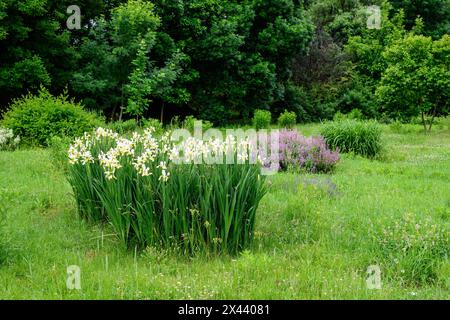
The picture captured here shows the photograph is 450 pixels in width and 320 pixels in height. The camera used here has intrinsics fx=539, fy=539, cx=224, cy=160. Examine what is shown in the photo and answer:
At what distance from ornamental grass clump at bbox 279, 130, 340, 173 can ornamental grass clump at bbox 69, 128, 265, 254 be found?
14.1 ft

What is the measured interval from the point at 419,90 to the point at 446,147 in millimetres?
4501

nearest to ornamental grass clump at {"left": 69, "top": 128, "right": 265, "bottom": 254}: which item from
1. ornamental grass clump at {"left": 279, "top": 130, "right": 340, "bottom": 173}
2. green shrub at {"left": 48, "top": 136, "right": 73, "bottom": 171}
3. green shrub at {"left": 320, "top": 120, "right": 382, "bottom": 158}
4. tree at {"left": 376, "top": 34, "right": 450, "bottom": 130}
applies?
green shrub at {"left": 48, "top": 136, "right": 73, "bottom": 171}

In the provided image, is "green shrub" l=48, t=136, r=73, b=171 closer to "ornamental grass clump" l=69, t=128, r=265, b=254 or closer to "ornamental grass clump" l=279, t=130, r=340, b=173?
"ornamental grass clump" l=69, t=128, r=265, b=254

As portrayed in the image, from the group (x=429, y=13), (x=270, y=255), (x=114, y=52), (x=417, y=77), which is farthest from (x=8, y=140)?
(x=429, y=13)

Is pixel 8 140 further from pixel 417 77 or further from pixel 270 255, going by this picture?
pixel 417 77

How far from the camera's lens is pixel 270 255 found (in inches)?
198

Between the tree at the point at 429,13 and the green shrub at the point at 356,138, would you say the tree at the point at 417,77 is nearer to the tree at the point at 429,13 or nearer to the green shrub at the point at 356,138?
the green shrub at the point at 356,138

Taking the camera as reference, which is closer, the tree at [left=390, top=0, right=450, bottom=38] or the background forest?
the background forest

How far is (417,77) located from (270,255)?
13914 millimetres

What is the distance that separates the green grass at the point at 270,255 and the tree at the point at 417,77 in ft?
34.3

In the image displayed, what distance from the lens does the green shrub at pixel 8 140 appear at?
12.0m

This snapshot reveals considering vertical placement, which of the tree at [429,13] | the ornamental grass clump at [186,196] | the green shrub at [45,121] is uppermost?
the tree at [429,13]

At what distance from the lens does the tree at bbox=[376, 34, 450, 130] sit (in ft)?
56.1

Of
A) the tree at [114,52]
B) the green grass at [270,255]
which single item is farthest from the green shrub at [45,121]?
the green grass at [270,255]
